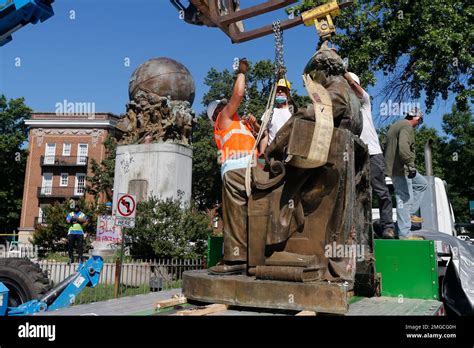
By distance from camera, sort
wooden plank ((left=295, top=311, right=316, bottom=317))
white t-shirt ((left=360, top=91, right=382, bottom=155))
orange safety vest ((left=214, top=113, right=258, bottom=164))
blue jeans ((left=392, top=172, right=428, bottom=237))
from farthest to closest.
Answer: blue jeans ((left=392, top=172, right=428, bottom=237))
white t-shirt ((left=360, top=91, right=382, bottom=155))
orange safety vest ((left=214, top=113, right=258, bottom=164))
wooden plank ((left=295, top=311, right=316, bottom=317))

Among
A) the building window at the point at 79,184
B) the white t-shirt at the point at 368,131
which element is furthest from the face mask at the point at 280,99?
the building window at the point at 79,184

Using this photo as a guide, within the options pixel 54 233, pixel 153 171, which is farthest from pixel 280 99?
pixel 54 233

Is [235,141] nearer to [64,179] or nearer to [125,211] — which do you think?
[125,211]

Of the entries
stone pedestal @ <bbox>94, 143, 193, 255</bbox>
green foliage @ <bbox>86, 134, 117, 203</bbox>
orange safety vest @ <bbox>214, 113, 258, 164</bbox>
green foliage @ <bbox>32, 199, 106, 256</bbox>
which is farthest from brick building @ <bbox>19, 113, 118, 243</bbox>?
orange safety vest @ <bbox>214, 113, 258, 164</bbox>

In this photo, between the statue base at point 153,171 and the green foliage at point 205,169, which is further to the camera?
the green foliage at point 205,169

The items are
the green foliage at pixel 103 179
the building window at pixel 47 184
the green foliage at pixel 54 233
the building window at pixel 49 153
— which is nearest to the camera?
the green foliage at pixel 54 233

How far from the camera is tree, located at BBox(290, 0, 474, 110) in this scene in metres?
14.0

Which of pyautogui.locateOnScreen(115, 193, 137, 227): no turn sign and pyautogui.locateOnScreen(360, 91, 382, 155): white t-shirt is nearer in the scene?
pyautogui.locateOnScreen(360, 91, 382, 155): white t-shirt

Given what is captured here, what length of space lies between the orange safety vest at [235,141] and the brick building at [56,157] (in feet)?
144

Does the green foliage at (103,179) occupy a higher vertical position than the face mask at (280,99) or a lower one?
higher

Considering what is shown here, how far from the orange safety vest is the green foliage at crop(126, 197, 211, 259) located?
30.3 feet

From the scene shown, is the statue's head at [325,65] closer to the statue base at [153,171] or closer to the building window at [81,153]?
the statue base at [153,171]

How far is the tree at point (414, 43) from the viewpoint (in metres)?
14.0

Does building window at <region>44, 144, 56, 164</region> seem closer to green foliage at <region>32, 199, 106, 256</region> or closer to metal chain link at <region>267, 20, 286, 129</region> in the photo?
green foliage at <region>32, 199, 106, 256</region>
